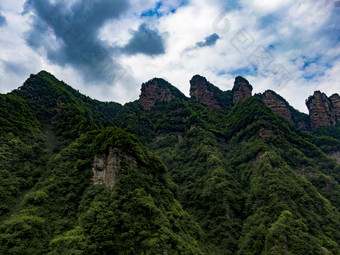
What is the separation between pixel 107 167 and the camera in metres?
44.9

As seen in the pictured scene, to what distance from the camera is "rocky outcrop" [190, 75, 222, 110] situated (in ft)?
429

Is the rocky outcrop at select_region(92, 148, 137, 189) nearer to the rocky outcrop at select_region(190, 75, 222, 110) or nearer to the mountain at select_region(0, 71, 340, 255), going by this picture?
the mountain at select_region(0, 71, 340, 255)

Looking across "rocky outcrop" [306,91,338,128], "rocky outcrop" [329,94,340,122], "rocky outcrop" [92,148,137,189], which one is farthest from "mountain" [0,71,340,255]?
"rocky outcrop" [329,94,340,122]

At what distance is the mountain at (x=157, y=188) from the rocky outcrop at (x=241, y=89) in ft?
147

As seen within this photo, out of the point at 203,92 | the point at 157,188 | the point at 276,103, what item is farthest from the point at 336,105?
the point at 157,188

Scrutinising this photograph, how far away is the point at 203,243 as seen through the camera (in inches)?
1737

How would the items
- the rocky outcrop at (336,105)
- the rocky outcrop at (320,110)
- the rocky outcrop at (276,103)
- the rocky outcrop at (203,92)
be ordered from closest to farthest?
the rocky outcrop at (320,110) < the rocky outcrop at (336,105) < the rocky outcrop at (276,103) < the rocky outcrop at (203,92)

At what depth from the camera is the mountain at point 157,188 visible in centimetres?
3481

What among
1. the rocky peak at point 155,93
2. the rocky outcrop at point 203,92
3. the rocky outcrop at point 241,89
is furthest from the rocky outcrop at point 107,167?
the rocky outcrop at point 241,89

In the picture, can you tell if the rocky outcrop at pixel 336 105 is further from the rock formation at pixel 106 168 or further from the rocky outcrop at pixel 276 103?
the rock formation at pixel 106 168

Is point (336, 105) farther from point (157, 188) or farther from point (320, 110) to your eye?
point (157, 188)

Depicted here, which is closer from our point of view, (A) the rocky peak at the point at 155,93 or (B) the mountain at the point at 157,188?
(B) the mountain at the point at 157,188

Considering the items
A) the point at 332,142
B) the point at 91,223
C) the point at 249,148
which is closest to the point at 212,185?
the point at 249,148

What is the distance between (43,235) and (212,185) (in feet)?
119
